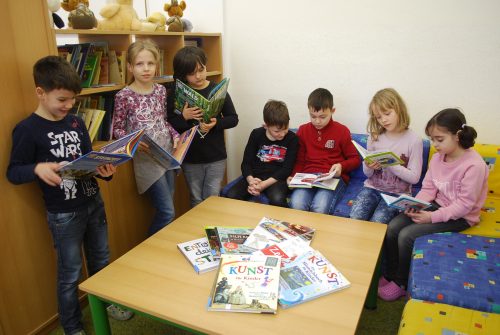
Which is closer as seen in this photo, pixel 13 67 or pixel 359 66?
pixel 13 67

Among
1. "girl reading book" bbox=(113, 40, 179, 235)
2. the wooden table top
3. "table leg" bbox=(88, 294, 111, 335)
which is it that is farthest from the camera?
"girl reading book" bbox=(113, 40, 179, 235)

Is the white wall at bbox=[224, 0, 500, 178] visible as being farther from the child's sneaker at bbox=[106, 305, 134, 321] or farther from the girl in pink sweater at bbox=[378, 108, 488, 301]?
the child's sneaker at bbox=[106, 305, 134, 321]

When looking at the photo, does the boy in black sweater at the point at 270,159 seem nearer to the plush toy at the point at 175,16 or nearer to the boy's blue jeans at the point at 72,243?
the plush toy at the point at 175,16

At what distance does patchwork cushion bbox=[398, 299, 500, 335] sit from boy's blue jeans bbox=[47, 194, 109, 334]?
4.48ft

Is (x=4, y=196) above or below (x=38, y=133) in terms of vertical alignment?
below

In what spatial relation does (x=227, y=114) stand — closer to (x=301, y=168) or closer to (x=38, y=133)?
(x=301, y=168)

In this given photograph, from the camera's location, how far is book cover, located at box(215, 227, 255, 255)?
1521 mm

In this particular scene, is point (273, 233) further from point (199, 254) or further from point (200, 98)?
→ point (200, 98)

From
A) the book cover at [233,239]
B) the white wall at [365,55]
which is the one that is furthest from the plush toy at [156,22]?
the book cover at [233,239]

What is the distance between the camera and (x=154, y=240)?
1673mm

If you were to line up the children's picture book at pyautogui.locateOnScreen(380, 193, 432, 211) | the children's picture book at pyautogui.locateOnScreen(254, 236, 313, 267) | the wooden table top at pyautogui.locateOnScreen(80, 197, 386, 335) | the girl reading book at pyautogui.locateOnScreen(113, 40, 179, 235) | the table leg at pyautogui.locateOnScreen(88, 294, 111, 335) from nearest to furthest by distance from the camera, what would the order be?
the wooden table top at pyautogui.locateOnScreen(80, 197, 386, 335) < the table leg at pyautogui.locateOnScreen(88, 294, 111, 335) < the children's picture book at pyautogui.locateOnScreen(254, 236, 313, 267) < the children's picture book at pyautogui.locateOnScreen(380, 193, 432, 211) < the girl reading book at pyautogui.locateOnScreen(113, 40, 179, 235)

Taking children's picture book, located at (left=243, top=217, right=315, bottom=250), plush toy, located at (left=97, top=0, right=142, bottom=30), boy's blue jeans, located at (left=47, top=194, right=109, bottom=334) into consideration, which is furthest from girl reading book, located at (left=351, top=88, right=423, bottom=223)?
plush toy, located at (left=97, top=0, right=142, bottom=30)

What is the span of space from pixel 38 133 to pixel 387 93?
6.03 ft

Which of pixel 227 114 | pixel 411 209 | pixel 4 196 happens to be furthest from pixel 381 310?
pixel 4 196
